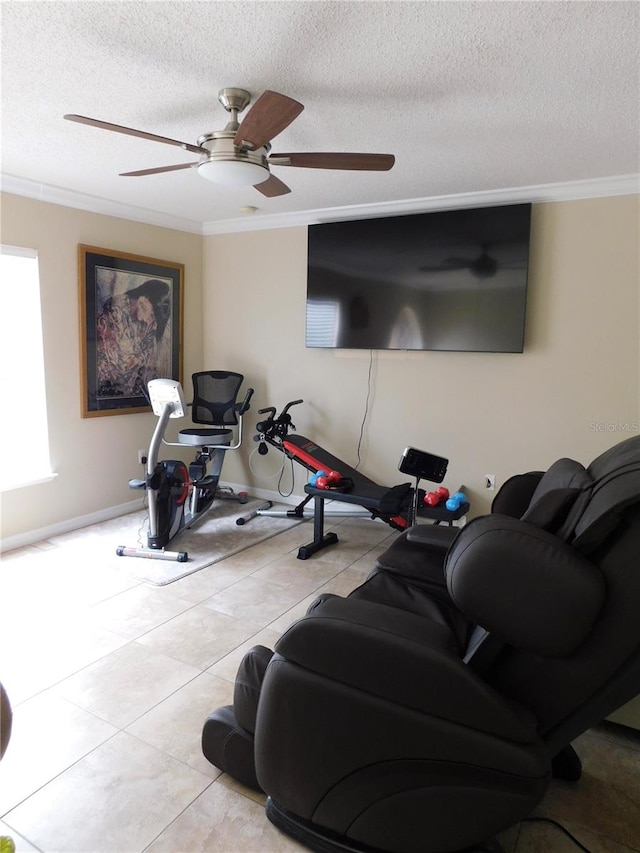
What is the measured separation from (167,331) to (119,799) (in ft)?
12.2

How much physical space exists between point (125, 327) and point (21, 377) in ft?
2.93

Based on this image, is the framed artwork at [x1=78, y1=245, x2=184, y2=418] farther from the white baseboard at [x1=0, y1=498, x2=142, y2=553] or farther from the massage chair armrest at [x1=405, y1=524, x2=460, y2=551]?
the massage chair armrest at [x1=405, y1=524, x2=460, y2=551]

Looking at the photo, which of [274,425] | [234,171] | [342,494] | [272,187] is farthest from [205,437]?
[234,171]

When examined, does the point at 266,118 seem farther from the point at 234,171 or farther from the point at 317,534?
the point at 317,534

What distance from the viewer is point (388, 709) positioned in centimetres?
128

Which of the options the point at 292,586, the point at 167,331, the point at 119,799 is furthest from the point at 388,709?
the point at 167,331

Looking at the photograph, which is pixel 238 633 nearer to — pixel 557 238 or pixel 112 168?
pixel 112 168

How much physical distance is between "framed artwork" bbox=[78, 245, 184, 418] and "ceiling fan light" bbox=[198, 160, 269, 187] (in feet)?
6.59

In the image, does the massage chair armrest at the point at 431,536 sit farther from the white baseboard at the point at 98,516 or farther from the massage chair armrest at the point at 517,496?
the white baseboard at the point at 98,516

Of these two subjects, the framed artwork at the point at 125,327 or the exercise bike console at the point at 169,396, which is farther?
the framed artwork at the point at 125,327

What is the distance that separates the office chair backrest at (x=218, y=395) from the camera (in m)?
4.68

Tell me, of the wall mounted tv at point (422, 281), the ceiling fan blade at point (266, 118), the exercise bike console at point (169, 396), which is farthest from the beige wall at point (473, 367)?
the ceiling fan blade at point (266, 118)

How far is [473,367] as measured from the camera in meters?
3.90

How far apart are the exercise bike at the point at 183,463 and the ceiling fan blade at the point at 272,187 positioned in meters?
1.35
